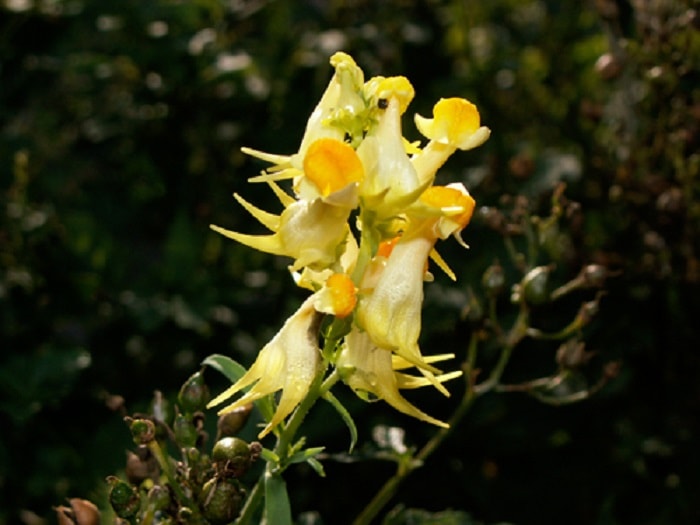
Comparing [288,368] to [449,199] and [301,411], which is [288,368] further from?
[449,199]

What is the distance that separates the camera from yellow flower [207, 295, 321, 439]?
1.33 metres

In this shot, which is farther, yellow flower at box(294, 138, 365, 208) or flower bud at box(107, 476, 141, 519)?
flower bud at box(107, 476, 141, 519)

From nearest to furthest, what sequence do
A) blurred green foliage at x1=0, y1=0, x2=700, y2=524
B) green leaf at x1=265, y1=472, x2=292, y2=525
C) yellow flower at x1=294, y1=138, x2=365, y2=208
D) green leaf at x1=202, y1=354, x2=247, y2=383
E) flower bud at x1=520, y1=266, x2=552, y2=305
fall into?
yellow flower at x1=294, y1=138, x2=365, y2=208
green leaf at x1=265, y1=472, x2=292, y2=525
green leaf at x1=202, y1=354, x2=247, y2=383
flower bud at x1=520, y1=266, x2=552, y2=305
blurred green foliage at x1=0, y1=0, x2=700, y2=524

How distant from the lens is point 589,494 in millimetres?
2559

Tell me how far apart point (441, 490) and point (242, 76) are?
1.30 m

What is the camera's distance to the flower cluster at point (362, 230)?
1300 millimetres

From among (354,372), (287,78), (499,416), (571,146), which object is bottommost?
(499,416)

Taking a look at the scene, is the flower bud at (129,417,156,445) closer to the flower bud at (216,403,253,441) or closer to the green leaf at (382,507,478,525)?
the flower bud at (216,403,253,441)

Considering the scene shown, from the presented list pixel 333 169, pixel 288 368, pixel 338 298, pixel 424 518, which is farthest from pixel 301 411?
pixel 424 518

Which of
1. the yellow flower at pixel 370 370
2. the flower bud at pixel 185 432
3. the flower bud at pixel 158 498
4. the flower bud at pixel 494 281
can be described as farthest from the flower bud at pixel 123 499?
the flower bud at pixel 494 281

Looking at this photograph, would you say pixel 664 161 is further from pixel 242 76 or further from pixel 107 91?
pixel 107 91

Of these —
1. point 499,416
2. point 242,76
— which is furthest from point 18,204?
point 499,416

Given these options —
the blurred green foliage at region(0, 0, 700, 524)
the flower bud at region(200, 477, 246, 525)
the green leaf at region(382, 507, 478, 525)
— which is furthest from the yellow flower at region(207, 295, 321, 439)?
the blurred green foliage at region(0, 0, 700, 524)

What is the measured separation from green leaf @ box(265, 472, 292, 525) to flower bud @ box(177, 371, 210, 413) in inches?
7.8
